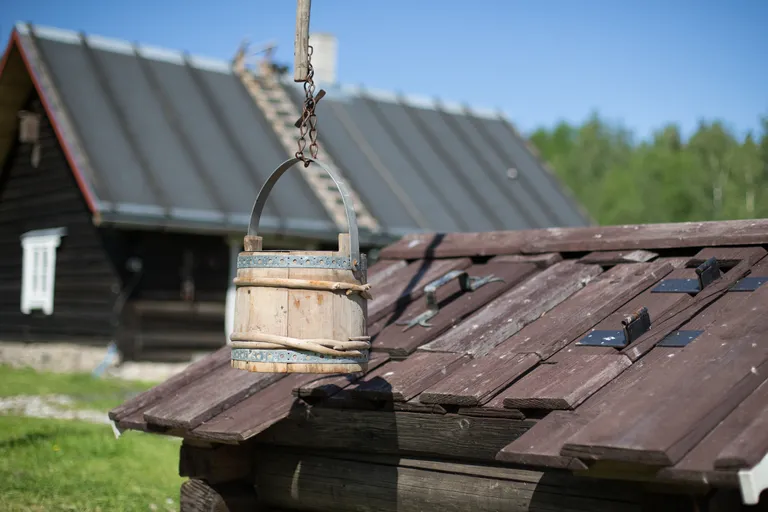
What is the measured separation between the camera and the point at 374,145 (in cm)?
1905

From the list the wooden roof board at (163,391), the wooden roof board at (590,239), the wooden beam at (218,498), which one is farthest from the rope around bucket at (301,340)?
the wooden roof board at (590,239)

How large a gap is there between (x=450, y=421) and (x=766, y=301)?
140 cm

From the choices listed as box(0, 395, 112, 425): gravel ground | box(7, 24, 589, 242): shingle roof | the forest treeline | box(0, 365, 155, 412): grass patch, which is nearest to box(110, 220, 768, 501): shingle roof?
box(0, 395, 112, 425): gravel ground

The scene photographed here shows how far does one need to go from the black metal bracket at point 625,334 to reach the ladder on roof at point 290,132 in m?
11.5

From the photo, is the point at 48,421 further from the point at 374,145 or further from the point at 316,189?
the point at 374,145

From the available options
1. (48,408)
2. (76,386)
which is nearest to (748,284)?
(48,408)

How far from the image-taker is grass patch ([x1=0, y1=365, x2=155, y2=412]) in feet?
39.4

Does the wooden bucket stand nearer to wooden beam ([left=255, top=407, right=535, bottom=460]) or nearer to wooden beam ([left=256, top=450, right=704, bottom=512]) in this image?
wooden beam ([left=255, top=407, right=535, bottom=460])

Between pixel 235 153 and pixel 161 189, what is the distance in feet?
6.90

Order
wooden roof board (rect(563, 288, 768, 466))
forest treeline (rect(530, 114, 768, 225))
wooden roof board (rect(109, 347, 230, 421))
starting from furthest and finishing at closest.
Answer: forest treeline (rect(530, 114, 768, 225)) → wooden roof board (rect(109, 347, 230, 421)) → wooden roof board (rect(563, 288, 768, 466))

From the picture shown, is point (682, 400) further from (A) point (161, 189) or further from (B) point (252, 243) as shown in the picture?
(A) point (161, 189)

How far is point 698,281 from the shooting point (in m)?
4.30

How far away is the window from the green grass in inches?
285

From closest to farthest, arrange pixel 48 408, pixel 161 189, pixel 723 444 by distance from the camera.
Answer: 1. pixel 723 444
2. pixel 48 408
3. pixel 161 189
